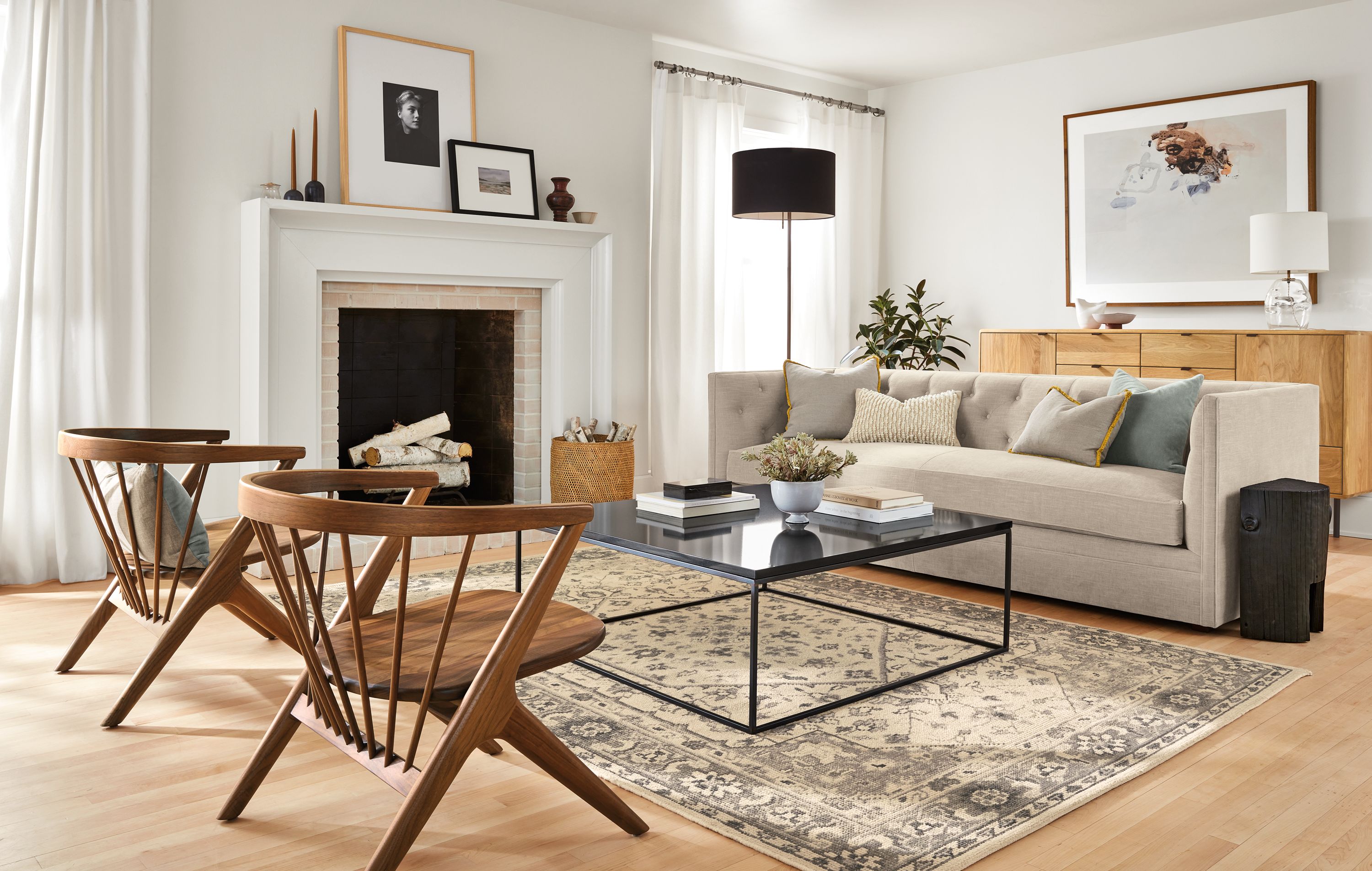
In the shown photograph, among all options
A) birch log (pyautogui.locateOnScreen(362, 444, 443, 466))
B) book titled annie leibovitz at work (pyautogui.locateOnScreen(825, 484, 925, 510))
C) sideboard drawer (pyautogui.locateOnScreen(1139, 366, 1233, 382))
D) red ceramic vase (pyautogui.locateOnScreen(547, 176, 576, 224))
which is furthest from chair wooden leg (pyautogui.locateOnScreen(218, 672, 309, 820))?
sideboard drawer (pyautogui.locateOnScreen(1139, 366, 1233, 382))

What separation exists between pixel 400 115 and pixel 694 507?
2645 millimetres

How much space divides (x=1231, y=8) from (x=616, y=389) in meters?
3.65

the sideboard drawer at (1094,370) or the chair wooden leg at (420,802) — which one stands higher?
→ the sideboard drawer at (1094,370)

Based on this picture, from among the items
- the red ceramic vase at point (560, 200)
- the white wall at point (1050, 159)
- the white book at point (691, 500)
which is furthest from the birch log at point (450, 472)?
the white wall at point (1050, 159)

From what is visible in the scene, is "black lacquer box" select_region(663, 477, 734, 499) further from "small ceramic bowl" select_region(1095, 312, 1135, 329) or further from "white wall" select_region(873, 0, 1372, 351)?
"white wall" select_region(873, 0, 1372, 351)

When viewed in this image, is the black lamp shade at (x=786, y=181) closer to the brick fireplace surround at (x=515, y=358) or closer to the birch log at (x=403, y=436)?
the brick fireplace surround at (x=515, y=358)

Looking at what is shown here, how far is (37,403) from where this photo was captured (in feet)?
12.8

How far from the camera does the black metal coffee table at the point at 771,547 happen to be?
258cm

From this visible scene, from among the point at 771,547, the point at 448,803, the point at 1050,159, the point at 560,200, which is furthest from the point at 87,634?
the point at 1050,159

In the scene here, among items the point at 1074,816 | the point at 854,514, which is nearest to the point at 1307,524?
the point at 854,514

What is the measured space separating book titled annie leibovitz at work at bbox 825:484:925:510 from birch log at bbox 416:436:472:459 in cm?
242

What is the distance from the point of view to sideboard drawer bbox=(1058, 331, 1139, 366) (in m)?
5.43

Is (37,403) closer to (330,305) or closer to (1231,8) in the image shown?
(330,305)

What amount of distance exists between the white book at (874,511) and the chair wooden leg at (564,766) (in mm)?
1324
